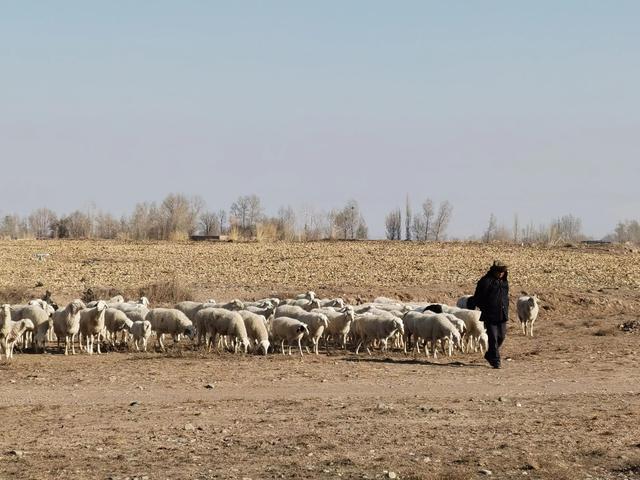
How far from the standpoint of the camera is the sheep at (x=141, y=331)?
22.4 m

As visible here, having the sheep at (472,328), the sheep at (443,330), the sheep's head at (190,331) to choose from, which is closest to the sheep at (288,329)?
the sheep's head at (190,331)

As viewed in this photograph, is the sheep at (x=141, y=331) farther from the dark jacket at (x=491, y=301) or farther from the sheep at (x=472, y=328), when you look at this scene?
the dark jacket at (x=491, y=301)

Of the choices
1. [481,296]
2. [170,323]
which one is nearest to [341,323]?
[170,323]

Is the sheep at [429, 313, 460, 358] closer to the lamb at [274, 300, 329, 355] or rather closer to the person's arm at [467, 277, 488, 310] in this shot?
the person's arm at [467, 277, 488, 310]

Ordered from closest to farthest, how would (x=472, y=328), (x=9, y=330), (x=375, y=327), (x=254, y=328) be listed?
(x=9, y=330), (x=254, y=328), (x=375, y=327), (x=472, y=328)

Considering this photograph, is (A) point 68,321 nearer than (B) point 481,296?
No

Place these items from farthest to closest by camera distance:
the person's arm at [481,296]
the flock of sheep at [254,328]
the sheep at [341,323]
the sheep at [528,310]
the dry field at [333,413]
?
the sheep at [528,310] < the sheep at [341,323] < the flock of sheep at [254,328] < the person's arm at [481,296] < the dry field at [333,413]

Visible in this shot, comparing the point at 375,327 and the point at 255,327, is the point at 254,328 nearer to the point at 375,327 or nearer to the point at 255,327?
the point at 255,327

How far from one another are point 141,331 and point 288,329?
3.27 meters

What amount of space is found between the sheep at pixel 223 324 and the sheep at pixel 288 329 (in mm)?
654

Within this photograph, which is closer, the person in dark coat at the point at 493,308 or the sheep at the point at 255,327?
the person in dark coat at the point at 493,308

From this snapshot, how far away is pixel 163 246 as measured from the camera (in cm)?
6506

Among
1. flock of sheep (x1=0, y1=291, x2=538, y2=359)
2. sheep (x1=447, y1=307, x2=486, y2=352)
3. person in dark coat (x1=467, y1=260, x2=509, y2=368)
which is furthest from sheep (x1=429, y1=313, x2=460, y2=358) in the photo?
person in dark coat (x1=467, y1=260, x2=509, y2=368)

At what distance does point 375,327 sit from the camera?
22.5 meters
